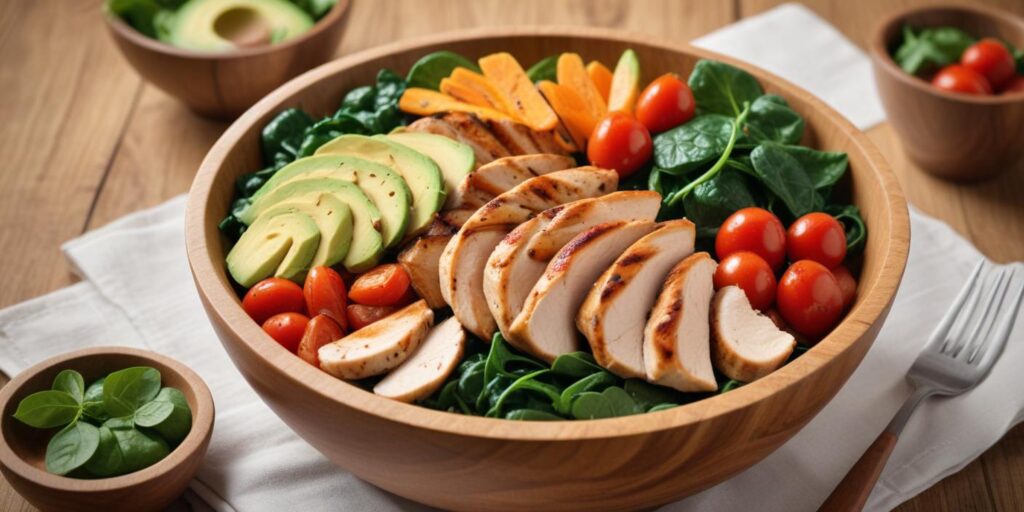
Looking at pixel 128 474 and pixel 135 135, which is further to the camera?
pixel 135 135

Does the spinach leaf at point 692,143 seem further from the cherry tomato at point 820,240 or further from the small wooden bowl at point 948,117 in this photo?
the small wooden bowl at point 948,117

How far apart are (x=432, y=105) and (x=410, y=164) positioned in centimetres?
50

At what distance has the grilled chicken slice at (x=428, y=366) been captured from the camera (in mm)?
2811

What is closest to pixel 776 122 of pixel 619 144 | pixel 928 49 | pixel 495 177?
pixel 619 144

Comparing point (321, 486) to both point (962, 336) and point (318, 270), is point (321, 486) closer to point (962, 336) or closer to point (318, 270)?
point (318, 270)

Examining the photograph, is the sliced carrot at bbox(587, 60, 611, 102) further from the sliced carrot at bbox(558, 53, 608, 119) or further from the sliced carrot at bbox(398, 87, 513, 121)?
the sliced carrot at bbox(398, 87, 513, 121)

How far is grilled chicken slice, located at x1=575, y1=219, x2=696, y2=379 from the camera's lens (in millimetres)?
2850

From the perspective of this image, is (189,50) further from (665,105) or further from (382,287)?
(665,105)

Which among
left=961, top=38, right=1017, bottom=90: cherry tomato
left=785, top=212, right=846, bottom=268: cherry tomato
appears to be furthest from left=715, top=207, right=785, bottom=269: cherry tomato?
left=961, top=38, right=1017, bottom=90: cherry tomato

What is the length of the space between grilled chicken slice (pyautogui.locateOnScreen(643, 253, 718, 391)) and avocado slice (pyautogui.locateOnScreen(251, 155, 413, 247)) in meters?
0.85

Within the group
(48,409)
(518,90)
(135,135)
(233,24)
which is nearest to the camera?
(48,409)

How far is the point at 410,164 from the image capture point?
3.39 m

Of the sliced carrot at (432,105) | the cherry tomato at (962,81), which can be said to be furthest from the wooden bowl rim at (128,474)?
the cherry tomato at (962,81)

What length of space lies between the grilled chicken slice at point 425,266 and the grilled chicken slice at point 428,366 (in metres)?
0.14
